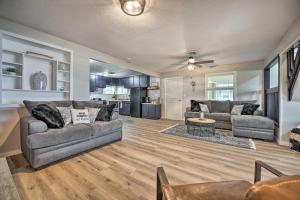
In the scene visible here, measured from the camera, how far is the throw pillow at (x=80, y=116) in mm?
2837

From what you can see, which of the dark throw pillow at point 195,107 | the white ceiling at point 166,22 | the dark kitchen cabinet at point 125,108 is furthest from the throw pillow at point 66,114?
the dark kitchen cabinet at point 125,108

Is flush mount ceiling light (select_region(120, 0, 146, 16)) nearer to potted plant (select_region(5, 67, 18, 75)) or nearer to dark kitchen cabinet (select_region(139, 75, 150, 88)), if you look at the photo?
potted plant (select_region(5, 67, 18, 75))

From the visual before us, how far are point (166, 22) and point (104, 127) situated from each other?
234 centimetres

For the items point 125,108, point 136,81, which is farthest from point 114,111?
point 125,108

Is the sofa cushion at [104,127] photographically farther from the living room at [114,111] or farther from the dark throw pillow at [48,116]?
the dark throw pillow at [48,116]

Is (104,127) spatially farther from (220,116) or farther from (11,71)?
(220,116)

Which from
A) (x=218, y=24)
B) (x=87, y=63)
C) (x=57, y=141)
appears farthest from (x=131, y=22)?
(x=57, y=141)

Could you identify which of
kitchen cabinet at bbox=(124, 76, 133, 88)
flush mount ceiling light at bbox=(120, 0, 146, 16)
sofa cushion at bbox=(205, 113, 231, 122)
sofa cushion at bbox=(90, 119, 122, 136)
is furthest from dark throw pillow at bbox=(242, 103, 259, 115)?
kitchen cabinet at bbox=(124, 76, 133, 88)

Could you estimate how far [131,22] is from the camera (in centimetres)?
246

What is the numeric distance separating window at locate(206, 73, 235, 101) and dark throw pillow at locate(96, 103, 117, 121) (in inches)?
175

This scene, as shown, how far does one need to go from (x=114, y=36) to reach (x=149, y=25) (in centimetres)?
90

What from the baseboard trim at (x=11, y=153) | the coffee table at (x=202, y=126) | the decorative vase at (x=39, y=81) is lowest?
the baseboard trim at (x=11, y=153)

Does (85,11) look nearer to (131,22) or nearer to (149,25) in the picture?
(131,22)

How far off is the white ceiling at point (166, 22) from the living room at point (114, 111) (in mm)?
19
